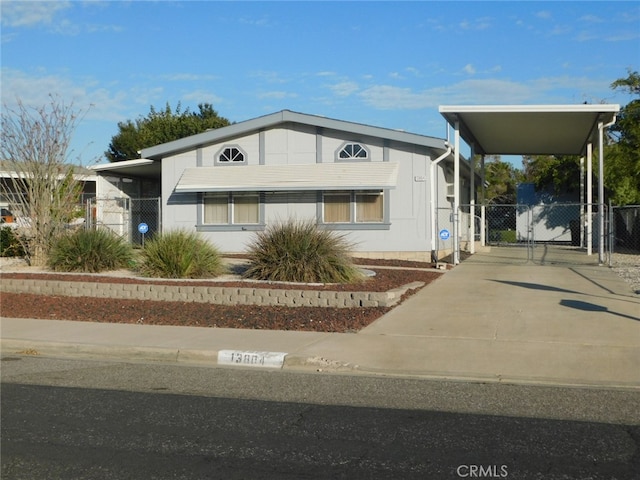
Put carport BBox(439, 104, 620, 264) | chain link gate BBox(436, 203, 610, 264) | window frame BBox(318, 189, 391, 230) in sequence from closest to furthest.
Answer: carport BBox(439, 104, 620, 264), window frame BBox(318, 189, 391, 230), chain link gate BBox(436, 203, 610, 264)

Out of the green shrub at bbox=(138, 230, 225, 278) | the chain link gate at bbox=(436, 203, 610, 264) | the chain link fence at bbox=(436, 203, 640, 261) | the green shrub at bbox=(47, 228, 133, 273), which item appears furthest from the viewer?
the chain link gate at bbox=(436, 203, 610, 264)

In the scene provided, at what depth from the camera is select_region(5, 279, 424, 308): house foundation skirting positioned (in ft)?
43.7

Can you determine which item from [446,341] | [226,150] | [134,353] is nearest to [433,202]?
[226,150]

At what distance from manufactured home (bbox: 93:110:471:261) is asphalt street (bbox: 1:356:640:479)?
12.3 m

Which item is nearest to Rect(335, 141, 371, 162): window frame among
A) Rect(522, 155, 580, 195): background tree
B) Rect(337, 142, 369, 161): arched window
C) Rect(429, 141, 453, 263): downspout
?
Rect(337, 142, 369, 161): arched window

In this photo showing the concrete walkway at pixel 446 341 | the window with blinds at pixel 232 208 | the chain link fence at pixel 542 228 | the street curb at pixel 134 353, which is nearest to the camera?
the concrete walkway at pixel 446 341

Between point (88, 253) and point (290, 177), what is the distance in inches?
273

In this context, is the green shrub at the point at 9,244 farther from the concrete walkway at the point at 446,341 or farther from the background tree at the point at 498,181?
the background tree at the point at 498,181

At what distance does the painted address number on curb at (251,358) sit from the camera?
30.9ft

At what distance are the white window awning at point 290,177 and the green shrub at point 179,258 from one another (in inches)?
215

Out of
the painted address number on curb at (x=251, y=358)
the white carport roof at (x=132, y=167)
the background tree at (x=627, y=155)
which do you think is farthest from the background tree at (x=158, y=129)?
the painted address number on curb at (x=251, y=358)

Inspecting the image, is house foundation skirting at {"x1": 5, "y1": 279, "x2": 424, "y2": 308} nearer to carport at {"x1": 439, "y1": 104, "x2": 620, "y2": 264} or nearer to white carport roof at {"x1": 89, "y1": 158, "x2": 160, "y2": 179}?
carport at {"x1": 439, "y1": 104, "x2": 620, "y2": 264}

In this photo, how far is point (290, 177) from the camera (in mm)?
22156

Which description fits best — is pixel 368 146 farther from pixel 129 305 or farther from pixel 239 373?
pixel 239 373
